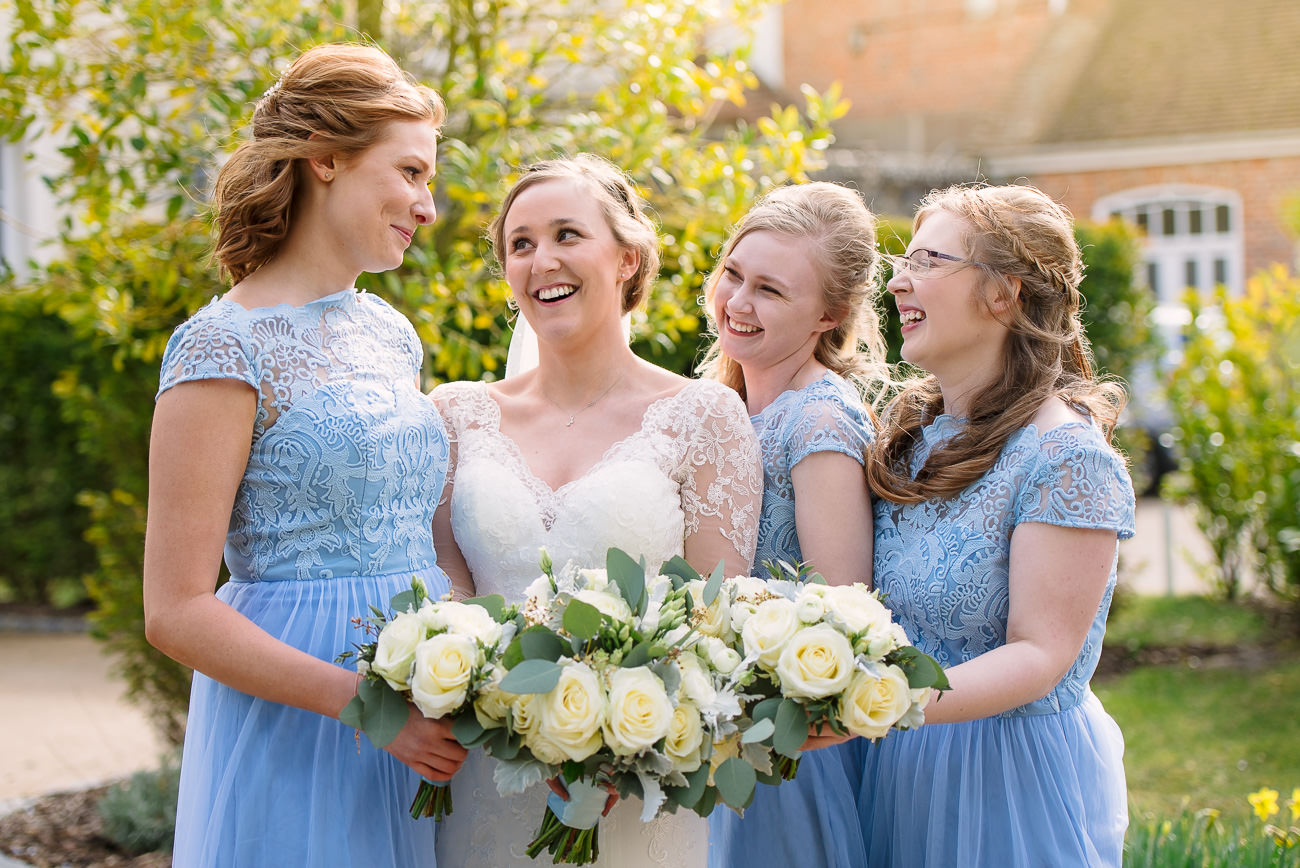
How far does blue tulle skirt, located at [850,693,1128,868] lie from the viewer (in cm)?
262

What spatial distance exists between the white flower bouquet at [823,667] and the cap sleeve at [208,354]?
1.07 m

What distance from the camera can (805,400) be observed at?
9.67ft

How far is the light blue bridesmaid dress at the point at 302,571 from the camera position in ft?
8.14

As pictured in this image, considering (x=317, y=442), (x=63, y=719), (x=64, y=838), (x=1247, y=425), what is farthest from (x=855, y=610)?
(x=1247, y=425)

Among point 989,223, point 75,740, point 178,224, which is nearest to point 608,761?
point 989,223

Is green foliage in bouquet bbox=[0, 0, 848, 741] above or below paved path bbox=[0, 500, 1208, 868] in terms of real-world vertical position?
above

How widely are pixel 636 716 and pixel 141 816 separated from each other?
374 centimetres

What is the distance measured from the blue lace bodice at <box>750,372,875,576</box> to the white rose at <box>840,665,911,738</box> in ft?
2.55

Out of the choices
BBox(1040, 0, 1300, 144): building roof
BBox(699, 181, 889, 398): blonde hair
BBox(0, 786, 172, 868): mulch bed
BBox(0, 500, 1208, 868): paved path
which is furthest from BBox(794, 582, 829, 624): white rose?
BBox(1040, 0, 1300, 144): building roof

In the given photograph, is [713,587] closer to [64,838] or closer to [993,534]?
[993,534]

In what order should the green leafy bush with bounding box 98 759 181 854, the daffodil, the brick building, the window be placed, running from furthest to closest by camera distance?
1. the window
2. the brick building
3. the green leafy bush with bounding box 98 759 181 854
4. the daffodil

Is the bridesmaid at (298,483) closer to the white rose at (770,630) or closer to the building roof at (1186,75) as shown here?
the white rose at (770,630)

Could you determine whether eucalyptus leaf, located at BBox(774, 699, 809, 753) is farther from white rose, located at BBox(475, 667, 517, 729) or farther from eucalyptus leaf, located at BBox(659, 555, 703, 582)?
white rose, located at BBox(475, 667, 517, 729)

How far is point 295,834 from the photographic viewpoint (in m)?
2.48
